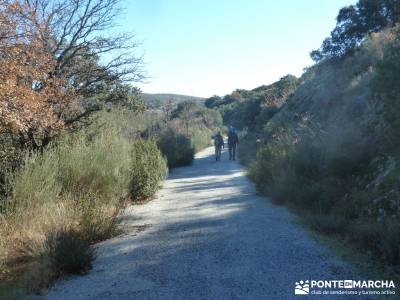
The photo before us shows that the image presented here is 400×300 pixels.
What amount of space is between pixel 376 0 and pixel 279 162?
11862mm

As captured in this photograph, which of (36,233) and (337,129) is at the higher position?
(337,129)

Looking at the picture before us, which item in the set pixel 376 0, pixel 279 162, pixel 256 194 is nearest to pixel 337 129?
pixel 279 162

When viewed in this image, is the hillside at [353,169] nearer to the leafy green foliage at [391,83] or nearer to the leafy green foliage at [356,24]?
the leafy green foliage at [391,83]

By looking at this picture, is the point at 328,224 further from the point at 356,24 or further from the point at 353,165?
the point at 356,24

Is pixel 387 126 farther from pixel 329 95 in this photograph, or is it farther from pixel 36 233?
pixel 329 95

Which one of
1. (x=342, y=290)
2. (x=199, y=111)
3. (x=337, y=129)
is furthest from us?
(x=199, y=111)

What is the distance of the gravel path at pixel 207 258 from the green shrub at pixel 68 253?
0.20 m

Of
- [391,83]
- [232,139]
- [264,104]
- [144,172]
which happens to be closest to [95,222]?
[144,172]

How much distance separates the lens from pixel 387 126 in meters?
8.96

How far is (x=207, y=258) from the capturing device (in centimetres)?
630

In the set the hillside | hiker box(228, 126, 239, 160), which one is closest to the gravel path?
the hillside

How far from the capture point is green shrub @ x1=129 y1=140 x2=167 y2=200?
12227mm

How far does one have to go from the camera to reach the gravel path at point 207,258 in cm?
523

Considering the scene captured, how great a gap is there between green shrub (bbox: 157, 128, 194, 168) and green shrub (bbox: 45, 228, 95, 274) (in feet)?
49.4
